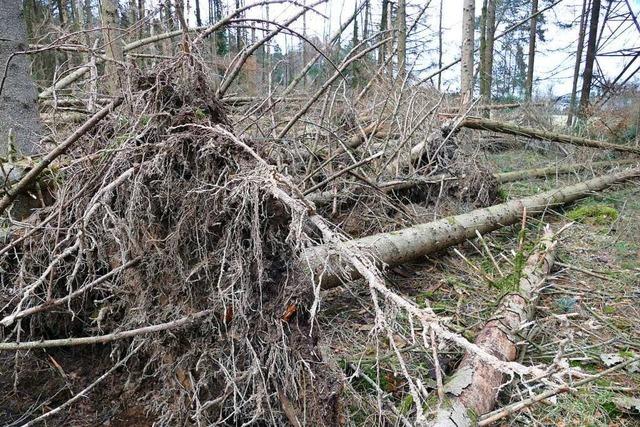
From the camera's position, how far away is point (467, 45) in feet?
23.5

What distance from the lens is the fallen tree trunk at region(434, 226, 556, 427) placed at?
72.5 inches

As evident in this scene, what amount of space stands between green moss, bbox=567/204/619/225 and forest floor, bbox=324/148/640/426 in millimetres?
10

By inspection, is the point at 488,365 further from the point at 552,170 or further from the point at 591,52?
the point at 591,52

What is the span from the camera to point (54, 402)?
7.19ft

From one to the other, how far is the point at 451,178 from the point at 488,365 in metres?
2.69

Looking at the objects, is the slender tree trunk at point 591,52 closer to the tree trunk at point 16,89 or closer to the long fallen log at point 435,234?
the long fallen log at point 435,234

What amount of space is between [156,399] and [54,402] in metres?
0.68

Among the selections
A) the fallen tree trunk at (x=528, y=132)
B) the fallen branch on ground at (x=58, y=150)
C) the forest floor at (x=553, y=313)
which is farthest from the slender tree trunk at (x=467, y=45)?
the fallen branch on ground at (x=58, y=150)

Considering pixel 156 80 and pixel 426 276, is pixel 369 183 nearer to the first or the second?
pixel 426 276

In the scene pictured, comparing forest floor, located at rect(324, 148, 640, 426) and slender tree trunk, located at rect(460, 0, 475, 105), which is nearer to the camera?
forest floor, located at rect(324, 148, 640, 426)

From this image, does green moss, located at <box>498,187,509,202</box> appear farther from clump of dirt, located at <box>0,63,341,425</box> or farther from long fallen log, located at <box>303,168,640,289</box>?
clump of dirt, located at <box>0,63,341,425</box>

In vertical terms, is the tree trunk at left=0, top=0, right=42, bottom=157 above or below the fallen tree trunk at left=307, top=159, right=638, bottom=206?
above

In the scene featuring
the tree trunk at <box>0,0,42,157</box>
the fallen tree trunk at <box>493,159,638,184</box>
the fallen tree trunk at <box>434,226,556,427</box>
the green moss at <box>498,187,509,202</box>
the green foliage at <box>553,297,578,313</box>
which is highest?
the tree trunk at <box>0,0,42,157</box>

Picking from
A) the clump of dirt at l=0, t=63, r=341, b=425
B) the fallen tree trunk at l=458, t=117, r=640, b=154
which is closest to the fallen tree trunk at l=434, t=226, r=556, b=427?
the clump of dirt at l=0, t=63, r=341, b=425
